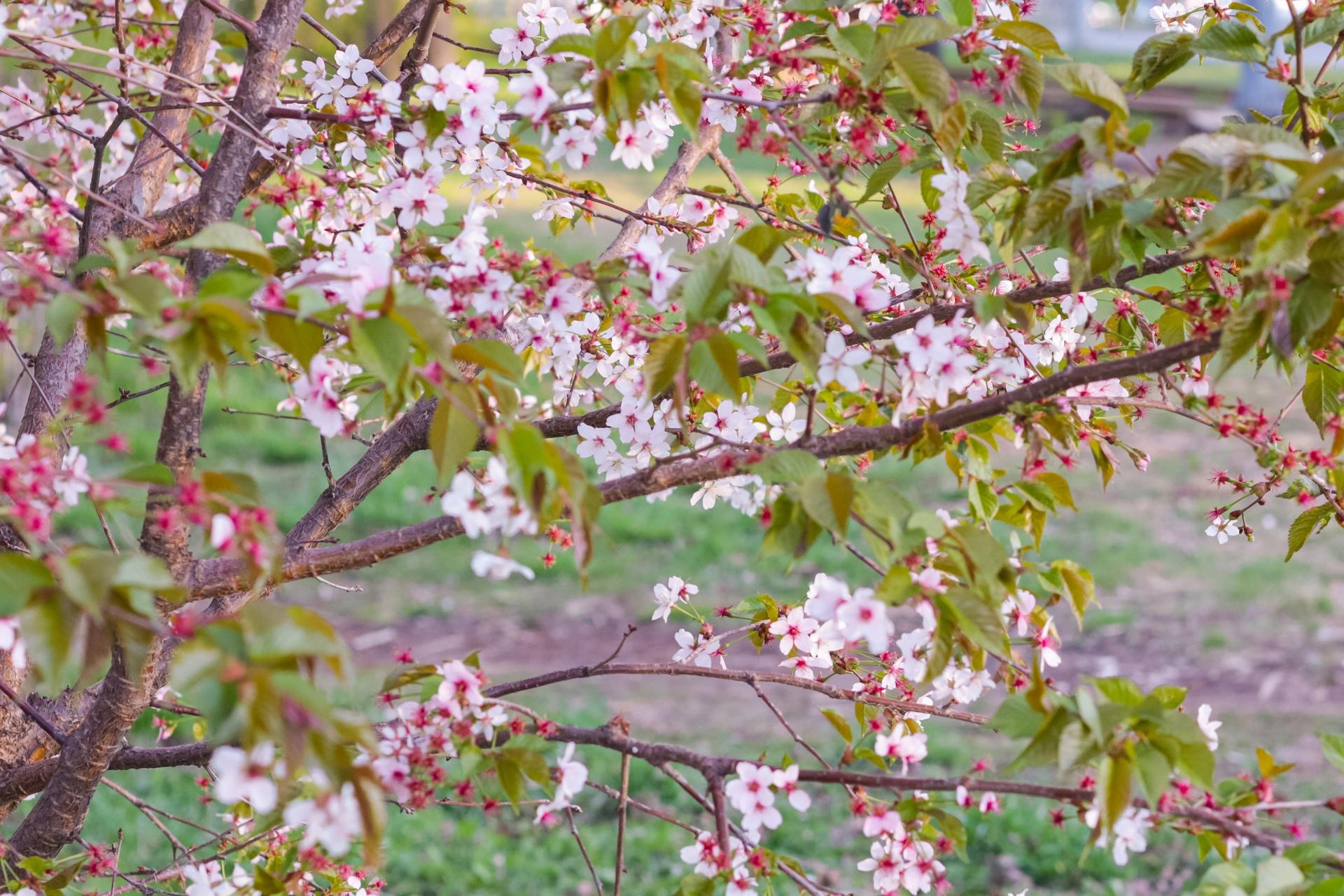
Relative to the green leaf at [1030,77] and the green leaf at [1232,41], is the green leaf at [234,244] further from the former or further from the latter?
the green leaf at [1232,41]

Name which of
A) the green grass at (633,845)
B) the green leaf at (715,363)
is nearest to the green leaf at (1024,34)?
the green leaf at (715,363)

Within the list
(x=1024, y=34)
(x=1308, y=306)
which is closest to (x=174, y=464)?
(x=1024, y=34)

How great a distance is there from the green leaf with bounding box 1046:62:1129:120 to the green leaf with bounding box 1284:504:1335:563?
60 centimetres

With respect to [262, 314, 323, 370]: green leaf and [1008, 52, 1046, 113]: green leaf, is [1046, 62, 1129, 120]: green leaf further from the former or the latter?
[262, 314, 323, 370]: green leaf

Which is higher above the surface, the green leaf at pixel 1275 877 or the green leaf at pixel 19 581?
the green leaf at pixel 19 581

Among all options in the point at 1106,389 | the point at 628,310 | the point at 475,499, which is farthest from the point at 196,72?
the point at 1106,389

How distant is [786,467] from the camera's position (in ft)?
3.42

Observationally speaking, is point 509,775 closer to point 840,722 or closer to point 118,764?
point 840,722

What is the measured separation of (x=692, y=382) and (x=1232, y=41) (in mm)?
688

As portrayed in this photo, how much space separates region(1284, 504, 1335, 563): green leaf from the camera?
1.44 m

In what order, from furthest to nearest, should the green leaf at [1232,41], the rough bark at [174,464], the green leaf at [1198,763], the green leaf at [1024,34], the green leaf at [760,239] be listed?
the rough bark at [174,464]
the green leaf at [1232,41]
the green leaf at [1024,34]
the green leaf at [760,239]
the green leaf at [1198,763]

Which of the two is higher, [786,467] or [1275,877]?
[786,467]

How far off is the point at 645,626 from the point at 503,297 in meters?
3.70

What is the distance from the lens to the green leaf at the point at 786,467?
3.40ft
